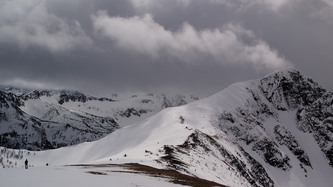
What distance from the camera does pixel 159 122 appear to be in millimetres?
161125

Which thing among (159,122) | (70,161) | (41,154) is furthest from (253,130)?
(41,154)

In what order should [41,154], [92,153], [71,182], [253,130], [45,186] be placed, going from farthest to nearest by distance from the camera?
[253,130] → [41,154] → [92,153] → [71,182] → [45,186]

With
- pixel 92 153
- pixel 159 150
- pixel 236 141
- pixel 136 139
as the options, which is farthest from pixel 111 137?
pixel 159 150

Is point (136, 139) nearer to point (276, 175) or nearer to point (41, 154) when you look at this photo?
point (41, 154)

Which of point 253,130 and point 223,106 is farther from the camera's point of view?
point 223,106

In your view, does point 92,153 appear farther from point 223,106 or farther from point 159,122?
point 223,106

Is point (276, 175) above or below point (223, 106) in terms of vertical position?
below

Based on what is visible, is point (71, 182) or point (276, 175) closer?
point (71, 182)

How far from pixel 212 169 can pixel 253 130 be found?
341 ft

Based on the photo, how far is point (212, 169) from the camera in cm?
Result: 8638

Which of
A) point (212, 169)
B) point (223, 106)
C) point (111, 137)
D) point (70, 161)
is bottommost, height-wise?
point (212, 169)

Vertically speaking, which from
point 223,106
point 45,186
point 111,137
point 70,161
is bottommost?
point 45,186

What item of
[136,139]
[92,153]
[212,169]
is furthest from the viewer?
[92,153]

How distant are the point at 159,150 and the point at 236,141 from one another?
83.8 m
